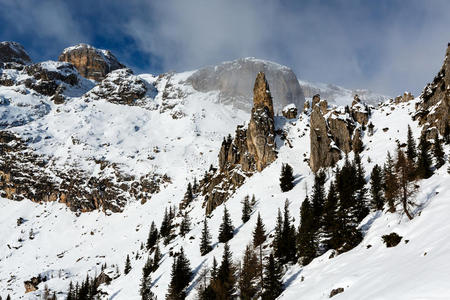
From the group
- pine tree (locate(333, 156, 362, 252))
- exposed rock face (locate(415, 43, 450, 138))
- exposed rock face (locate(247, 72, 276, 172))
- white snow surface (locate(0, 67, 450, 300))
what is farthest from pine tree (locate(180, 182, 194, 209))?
exposed rock face (locate(415, 43, 450, 138))

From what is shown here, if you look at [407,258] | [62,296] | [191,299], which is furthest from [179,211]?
[407,258]

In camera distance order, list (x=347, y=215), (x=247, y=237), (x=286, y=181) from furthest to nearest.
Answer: (x=286, y=181) → (x=247, y=237) → (x=347, y=215)

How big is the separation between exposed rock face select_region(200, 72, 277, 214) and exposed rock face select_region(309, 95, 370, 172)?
19.9 m

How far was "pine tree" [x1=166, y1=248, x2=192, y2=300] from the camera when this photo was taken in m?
57.7

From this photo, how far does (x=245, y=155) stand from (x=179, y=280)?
227 ft

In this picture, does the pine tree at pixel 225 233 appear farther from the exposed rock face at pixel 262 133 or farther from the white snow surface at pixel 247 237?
the exposed rock face at pixel 262 133

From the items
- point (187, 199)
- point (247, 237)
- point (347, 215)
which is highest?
point (187, 199)

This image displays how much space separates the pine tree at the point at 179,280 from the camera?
57681 millimetres

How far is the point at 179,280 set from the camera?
60.6 meters

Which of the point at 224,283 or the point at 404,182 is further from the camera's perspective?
the point at 224,283

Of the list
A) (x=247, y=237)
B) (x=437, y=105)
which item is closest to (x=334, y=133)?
(x=437, y=105)

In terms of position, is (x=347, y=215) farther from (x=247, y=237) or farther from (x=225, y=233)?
(x=225, y=233)

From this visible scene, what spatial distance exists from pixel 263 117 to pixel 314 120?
27.6 m

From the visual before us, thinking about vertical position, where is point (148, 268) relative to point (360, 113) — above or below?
below
